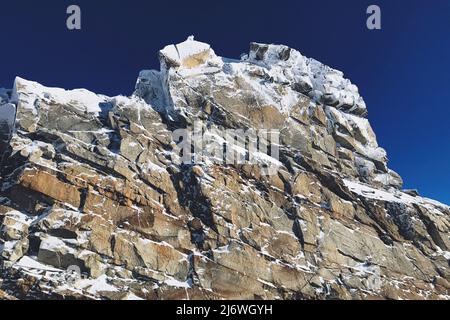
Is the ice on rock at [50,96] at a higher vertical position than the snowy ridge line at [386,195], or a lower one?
higher

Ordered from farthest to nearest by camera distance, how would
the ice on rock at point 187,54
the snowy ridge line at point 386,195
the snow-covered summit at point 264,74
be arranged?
the snow-covered summit at point 264,74 → the ice on rock at point 187,54 → the snowy ridge line at point 386,195

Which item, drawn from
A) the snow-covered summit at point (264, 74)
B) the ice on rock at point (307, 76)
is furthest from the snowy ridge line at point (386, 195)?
the ice on rock at point (307, 76)

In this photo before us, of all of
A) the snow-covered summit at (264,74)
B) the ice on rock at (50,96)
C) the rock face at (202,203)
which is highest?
the snow-covered summit at (264,74)

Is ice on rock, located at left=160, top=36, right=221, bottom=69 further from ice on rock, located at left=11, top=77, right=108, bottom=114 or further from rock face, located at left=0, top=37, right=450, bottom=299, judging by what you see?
ice on rock, located at left=11, top=77, right=108, bottom=114

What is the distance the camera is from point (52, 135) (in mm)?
115875

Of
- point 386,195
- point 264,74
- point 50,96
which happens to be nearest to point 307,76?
point 264,74

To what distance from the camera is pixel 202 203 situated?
11325 cm

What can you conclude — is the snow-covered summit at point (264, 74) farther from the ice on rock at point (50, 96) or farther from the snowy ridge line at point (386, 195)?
the snowy ridge line at point (386, 195)

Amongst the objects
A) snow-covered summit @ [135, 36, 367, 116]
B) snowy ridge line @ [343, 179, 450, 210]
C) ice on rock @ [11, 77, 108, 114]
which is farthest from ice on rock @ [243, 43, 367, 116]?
ice on rock @ [11, 77, 108, 114]

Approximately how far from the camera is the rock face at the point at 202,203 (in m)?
97.9

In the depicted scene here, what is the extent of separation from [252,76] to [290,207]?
143 feet

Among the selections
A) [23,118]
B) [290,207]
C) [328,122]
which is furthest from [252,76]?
[23,118]

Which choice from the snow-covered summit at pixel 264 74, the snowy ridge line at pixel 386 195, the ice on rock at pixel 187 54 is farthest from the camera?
the snow-covered summit at pixel 264 74

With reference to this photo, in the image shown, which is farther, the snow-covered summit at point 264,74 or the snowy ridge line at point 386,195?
the snow-covered summit at point 264,74
